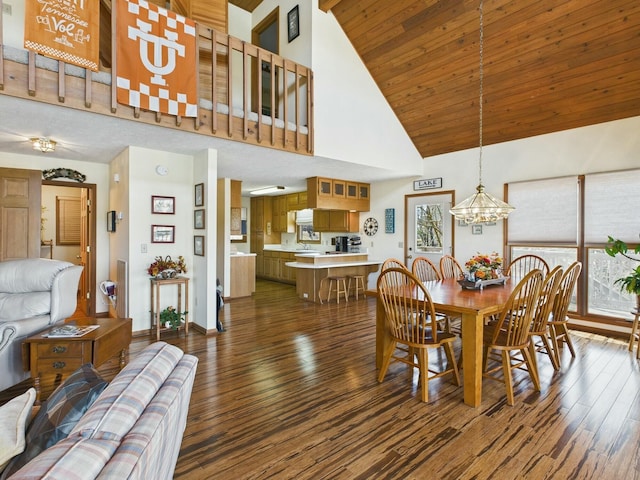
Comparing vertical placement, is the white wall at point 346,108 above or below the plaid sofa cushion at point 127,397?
above

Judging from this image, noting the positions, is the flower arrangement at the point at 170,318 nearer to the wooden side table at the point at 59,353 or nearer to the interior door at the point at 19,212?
the wooden side table at the point at 59,353

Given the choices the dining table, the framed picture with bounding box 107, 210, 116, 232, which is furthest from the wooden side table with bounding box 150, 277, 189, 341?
the dining table

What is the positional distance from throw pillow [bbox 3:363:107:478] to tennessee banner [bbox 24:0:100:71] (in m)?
2.83

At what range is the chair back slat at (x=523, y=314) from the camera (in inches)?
103

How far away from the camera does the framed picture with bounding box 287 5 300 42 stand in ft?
16.5

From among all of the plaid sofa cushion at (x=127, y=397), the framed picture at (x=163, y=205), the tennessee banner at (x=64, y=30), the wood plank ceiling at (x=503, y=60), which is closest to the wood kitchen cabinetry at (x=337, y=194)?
the wood plank ceiling at (x=503, y=60)

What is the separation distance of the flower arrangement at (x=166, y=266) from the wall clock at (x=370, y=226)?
4.19 metres

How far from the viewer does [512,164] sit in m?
5.30

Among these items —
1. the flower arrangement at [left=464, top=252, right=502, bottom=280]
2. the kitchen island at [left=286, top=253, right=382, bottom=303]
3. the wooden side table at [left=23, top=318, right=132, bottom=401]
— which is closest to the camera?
the wooden side table at [left=23, top=318, right=132, bottom=401]

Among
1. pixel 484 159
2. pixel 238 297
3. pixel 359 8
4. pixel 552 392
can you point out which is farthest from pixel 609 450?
pixel 238 297

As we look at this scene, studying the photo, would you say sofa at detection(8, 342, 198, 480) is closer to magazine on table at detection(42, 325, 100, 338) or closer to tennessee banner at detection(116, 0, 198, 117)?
magazine on table at detection(42, 325, 100, 338)

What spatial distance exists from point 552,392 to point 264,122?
3.99 metres

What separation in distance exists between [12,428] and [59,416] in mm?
123

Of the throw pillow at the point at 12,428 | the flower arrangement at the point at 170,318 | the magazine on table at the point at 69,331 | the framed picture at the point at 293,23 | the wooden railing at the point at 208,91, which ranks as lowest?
the flower arrangement at the point at 170,318
